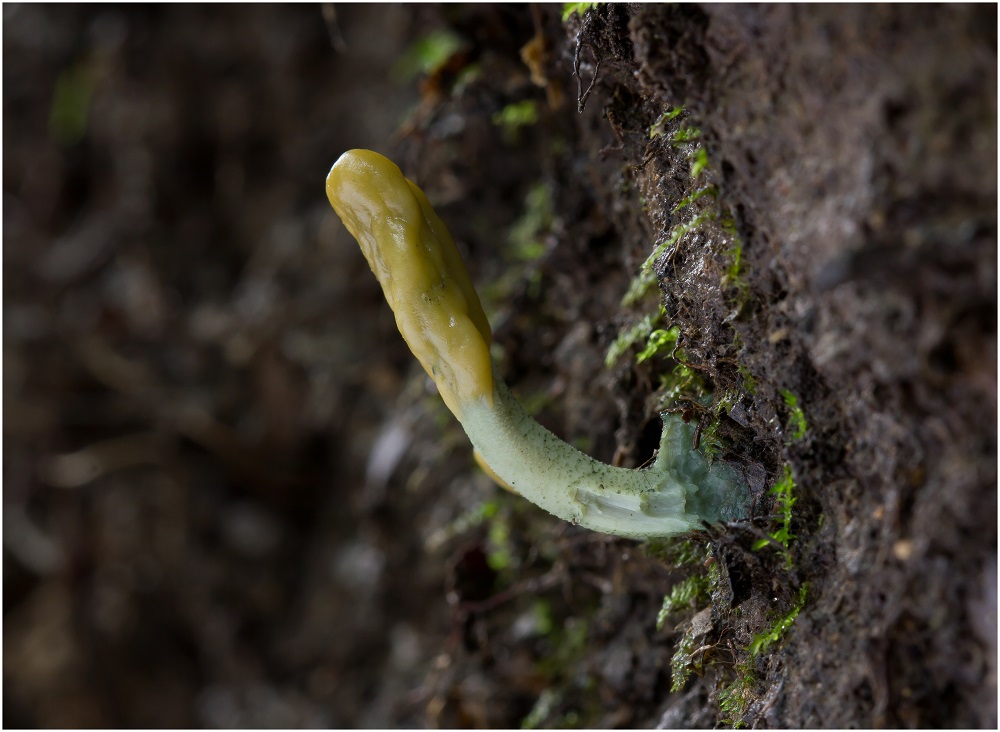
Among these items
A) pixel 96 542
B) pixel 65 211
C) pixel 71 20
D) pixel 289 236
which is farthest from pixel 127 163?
pixel 96 542

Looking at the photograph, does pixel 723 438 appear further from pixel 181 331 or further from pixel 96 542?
pixel 96 542

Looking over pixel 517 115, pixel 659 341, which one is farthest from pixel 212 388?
pixel 659 341

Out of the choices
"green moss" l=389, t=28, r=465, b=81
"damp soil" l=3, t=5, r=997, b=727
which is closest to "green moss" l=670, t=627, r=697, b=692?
"damp soil" l=3, t=5, r=997, b=727

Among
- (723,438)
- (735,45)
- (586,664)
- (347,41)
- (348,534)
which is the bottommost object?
(348,534)

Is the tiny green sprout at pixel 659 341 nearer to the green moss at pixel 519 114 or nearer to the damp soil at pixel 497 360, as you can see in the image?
the damp soil at pixel 497 360

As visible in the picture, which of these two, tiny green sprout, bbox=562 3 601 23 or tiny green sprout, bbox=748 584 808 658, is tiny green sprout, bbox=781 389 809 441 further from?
tiny green sprout, bbox=562 3 601 23

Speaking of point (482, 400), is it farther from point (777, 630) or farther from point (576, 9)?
point (576, 9)

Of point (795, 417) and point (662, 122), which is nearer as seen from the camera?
point (795, 417)

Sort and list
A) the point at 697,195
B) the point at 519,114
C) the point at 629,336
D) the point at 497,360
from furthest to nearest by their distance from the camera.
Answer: the point at 497,360 → the point at 519,114 → the point at 629,336 → the point at 697,195
